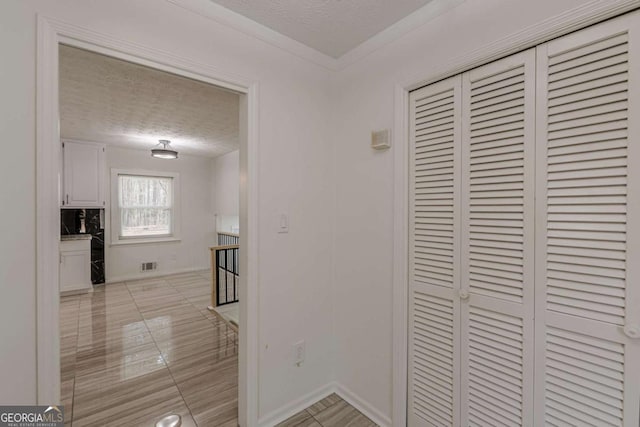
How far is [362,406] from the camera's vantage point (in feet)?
6.34

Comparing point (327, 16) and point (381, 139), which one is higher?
point (327, 16)

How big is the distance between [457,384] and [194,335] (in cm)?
271

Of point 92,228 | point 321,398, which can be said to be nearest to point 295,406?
point 321,398

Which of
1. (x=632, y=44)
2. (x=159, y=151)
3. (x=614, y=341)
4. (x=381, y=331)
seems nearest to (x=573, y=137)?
(x=632, y=44)

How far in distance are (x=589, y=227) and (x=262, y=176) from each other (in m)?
1.59

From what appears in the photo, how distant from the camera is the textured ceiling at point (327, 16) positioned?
153cm

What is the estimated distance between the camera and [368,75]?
190 cm

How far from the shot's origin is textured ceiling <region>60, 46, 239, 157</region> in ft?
7.55

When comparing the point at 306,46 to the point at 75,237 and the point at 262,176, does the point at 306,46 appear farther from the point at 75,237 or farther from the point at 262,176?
the point at 75,237

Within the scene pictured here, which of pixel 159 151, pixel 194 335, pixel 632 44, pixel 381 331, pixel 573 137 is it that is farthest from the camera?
pixel 159 151

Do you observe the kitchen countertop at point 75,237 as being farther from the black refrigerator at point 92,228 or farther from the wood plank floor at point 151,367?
the wood plank floor at point 151,367

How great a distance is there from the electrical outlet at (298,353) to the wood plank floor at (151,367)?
0.34 metres

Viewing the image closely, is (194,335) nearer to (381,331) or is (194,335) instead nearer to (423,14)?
(381,331)

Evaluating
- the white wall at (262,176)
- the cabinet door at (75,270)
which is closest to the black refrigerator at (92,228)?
the cabinet door at (75,270)
